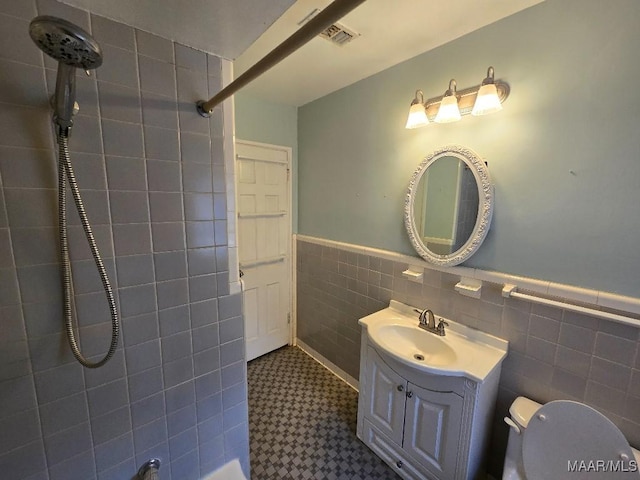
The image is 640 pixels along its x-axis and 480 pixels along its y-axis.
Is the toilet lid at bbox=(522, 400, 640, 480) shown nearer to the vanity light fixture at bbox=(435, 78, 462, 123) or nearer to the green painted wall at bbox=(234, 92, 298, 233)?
the vanity light fixture at bbox=(435, 78, 462, 123)

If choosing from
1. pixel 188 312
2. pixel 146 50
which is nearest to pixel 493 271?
pixel 188 312

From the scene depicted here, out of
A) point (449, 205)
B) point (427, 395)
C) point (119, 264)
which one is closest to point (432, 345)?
point (427, 395)

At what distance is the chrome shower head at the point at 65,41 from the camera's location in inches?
18.2

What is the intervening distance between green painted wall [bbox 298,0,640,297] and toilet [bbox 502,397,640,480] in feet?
1.65

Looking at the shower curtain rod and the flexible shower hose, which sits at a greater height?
the shower curtain rod

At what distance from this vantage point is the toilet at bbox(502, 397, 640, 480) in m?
0.95

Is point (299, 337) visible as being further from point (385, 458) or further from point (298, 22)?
point (298, 22)

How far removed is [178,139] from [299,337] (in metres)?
2.27

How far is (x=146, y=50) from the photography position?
0.84 meters

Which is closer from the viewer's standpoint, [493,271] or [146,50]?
[146,50]

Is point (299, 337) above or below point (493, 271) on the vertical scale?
below

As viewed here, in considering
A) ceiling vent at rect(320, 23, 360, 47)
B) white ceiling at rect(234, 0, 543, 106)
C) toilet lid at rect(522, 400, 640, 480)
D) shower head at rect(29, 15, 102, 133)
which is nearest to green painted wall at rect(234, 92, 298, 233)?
white ceiling at rect(234, 0, 543, 106)

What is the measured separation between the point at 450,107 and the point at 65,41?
1396 mm

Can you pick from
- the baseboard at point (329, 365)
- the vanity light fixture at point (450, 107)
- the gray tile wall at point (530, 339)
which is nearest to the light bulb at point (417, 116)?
the vanity light fixture at point (450, 107)
